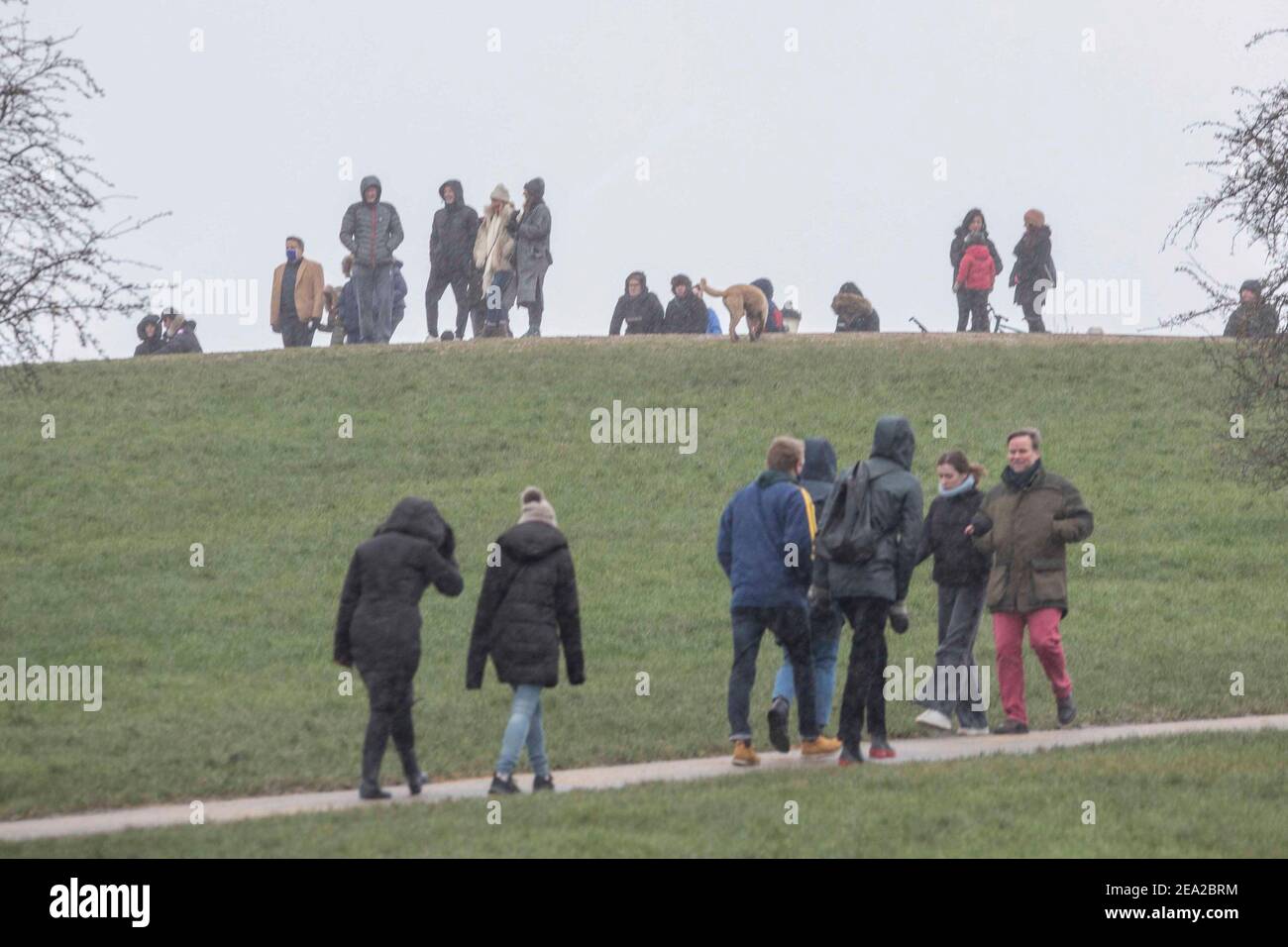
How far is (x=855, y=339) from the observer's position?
32469 millimetres

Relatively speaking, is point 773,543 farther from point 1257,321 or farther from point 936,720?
point 1257,321

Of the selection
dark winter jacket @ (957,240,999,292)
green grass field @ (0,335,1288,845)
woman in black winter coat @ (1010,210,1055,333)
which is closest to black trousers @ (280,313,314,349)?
green grass field @ (0,335,1288,845)

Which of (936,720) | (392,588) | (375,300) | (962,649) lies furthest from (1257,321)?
(375,300)

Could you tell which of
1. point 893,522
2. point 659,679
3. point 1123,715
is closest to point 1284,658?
point 1123,715

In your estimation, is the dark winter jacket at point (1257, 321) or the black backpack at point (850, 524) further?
the dark winter jacket at point (1257, 321)

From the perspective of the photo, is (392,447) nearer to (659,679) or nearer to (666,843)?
(659,679)

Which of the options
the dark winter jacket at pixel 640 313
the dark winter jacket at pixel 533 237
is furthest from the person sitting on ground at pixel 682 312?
the dark winter jacket at pixel 533 237

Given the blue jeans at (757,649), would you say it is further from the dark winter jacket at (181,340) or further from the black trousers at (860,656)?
the dark winter jacket at (181,340)

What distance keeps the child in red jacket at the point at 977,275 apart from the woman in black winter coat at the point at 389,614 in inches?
878

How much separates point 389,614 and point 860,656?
9.59 ft

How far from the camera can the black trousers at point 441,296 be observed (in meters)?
31.6

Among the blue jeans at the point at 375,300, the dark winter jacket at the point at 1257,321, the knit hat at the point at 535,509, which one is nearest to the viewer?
the knit hat at the point at 535,509

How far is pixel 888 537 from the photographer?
41.7 feet

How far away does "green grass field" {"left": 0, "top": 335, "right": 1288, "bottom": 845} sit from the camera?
14.7 metres
